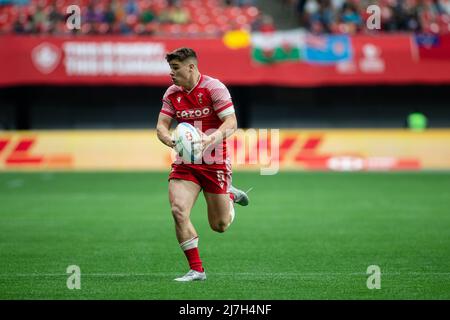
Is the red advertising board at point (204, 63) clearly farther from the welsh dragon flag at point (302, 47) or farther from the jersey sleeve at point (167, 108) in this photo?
the jersey sleeve at point (167, 108)

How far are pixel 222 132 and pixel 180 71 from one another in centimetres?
75

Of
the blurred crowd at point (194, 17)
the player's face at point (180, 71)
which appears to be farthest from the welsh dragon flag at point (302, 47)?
the player's face at point (180, 71)

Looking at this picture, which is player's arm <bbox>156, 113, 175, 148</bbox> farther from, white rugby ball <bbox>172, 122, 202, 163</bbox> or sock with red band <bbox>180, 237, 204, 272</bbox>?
sock with red band <bbox>180, 237, 204, 272</bbox>

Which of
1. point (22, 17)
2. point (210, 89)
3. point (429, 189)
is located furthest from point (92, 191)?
point (210, 89)

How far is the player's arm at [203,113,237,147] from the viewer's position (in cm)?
991

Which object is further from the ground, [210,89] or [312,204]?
[210,89]

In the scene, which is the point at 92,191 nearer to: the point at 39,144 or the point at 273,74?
the point at 39,144

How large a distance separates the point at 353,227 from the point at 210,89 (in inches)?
233

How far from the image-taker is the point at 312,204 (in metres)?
19.0

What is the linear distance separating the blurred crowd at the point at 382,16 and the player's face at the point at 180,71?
19.2 m

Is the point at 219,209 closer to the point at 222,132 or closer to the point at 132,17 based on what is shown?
the point at 222,132

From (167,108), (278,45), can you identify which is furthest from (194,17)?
(167,108)

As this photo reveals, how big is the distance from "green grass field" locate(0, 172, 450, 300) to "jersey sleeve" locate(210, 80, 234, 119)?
5.66 feet

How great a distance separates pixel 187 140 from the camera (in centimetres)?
982
